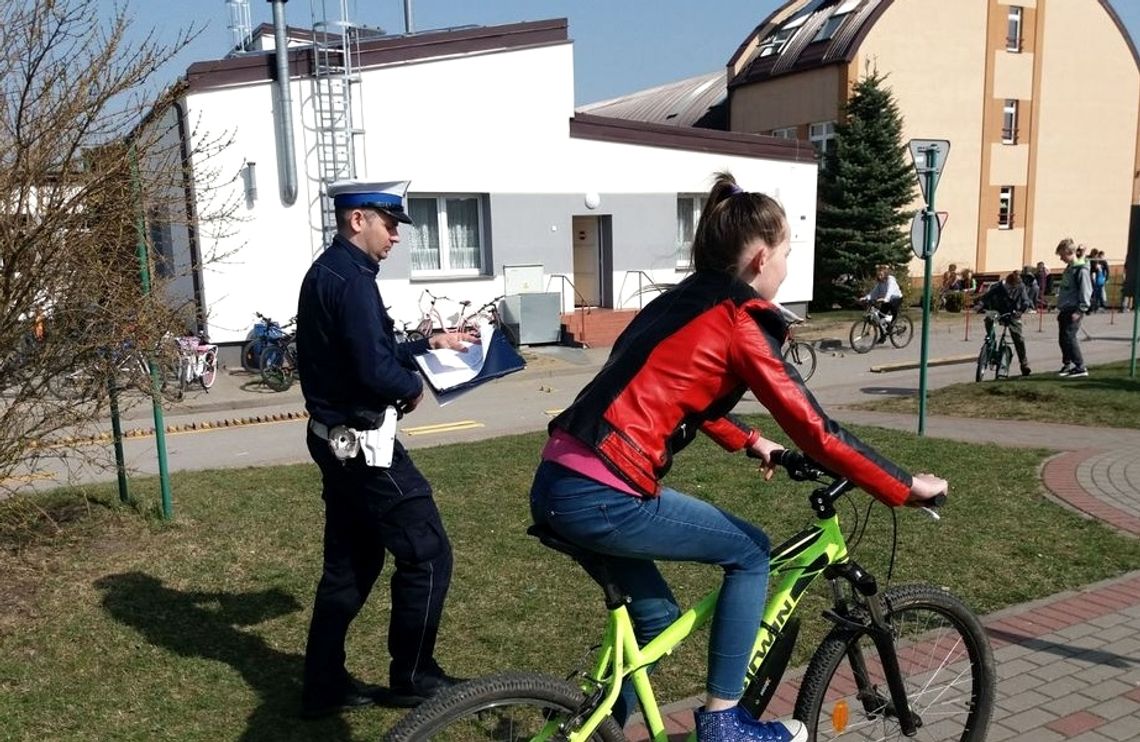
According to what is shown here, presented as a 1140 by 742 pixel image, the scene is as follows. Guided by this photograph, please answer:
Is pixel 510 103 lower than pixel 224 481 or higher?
higher

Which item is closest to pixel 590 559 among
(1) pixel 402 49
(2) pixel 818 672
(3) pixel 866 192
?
(2) pixel 818 672

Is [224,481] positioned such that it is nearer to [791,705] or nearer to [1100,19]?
[791,705]

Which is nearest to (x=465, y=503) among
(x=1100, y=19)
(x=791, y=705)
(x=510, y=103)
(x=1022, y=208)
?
(x=791, y=705)

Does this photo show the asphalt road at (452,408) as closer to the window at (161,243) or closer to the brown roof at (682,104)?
the window at (161,243)

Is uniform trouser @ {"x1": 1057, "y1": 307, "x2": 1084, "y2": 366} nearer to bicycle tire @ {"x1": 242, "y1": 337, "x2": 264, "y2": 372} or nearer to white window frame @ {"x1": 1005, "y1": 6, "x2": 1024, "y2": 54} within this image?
bicycle tire @ {"x1": 242, "y1": 337, "x2": 264, "y2": 372}

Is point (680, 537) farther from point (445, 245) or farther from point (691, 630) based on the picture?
point (445, 245)

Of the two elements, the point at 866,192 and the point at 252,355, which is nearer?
the point at 252,355

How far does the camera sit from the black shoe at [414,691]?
3.67 metres

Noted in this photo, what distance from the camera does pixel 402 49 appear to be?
59.7 feet

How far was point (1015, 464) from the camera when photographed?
26.1 ft

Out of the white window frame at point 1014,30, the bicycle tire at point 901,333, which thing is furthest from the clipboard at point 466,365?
the white window frame at point 1014,30

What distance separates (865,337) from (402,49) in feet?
37.2

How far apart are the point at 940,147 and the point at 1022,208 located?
26.9 m

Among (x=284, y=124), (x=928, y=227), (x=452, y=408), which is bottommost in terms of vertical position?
(x=452, y=408)
